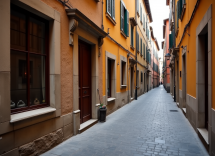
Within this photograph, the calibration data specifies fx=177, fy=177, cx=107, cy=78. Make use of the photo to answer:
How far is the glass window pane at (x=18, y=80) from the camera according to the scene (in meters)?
3.42

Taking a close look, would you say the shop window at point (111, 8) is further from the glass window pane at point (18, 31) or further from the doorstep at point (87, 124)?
the glass window pane at point (18, 31)

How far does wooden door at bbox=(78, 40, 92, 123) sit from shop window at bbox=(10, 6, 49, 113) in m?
1.85

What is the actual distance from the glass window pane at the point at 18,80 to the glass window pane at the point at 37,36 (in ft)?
1.34

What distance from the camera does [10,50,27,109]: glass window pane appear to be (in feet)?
11.2

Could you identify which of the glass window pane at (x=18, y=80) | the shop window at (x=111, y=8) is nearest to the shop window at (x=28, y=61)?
the glass window pane at (x=18, y=80)

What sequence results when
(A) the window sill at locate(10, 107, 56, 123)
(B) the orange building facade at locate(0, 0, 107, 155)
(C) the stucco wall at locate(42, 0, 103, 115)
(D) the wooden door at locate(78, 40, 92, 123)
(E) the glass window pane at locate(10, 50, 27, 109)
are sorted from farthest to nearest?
1. (D) the wooden door at locate(78, 40, 92, 123)
2. (C) the stucco wall at locate(42, 0, 103, 115)
3. (E) the glass window pane at locate(10, 50, 27, 109)
4. (A) the window sill at locate(10, 107, 56, 123)
5. (B) the orange building facade at locate(0, 0, 107, 155)

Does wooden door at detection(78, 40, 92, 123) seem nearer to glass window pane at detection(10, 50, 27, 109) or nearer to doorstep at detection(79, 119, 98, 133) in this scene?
doorstep at detection(79, 119, 98, 133)

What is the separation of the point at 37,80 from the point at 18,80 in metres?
0.55

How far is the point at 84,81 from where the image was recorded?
20.9 ft

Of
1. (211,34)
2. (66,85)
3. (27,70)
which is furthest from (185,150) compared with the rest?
(27,70)

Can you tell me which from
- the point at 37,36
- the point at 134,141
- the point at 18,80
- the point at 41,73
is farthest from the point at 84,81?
the point at 18,80

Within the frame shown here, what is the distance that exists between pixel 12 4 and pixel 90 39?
10.6ft

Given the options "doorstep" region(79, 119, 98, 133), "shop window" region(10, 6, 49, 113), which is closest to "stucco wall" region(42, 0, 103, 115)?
"shop window" region(10, 6, 49, 113)

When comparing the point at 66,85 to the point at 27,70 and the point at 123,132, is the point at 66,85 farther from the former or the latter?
the point at 123,132
